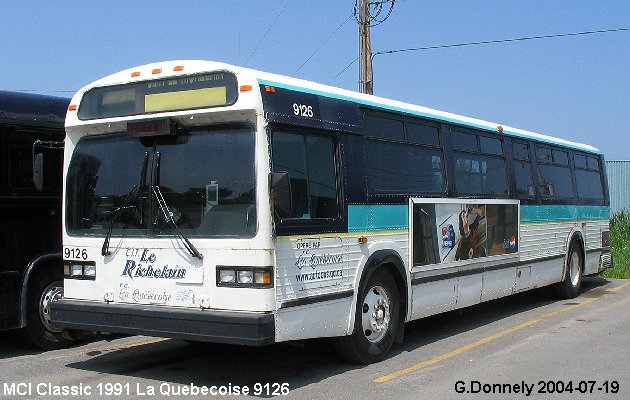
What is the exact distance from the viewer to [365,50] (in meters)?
19.7

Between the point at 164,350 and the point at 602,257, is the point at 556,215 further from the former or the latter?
the point at 164,350

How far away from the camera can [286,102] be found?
691 centimetres

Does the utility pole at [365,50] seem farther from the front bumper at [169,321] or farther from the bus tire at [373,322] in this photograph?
the front bumper at [169,321]

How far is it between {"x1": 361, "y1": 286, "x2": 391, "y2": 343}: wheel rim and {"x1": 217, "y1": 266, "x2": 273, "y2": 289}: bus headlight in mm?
1686

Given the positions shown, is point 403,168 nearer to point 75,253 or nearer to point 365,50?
point 75,253

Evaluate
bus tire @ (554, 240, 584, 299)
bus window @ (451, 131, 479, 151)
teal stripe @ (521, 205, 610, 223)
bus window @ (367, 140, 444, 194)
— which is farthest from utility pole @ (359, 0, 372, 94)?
bus window @ (367, 140, 444, 194)

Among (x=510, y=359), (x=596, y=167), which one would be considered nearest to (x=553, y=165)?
(x=596, y=167)

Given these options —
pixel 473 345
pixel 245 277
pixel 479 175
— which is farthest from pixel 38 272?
pixel 479 175

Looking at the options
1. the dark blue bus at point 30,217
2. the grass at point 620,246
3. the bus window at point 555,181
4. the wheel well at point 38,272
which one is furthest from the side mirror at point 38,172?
the grass at point 620,246

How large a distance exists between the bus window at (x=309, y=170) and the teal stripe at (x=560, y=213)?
5459 millimetres

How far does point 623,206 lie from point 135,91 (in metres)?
25.1

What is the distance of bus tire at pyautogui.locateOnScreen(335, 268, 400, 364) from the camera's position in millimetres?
7723

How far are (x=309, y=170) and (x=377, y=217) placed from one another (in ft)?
4.26

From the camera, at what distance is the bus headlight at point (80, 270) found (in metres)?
7.39
